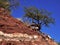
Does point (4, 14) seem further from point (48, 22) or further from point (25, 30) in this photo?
point (48, 22)

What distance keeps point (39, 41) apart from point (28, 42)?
4.05ft

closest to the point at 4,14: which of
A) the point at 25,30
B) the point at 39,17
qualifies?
the point at 25,30

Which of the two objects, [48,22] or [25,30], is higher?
[48,22]

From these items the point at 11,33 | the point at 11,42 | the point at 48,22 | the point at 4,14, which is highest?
the point at 48,22

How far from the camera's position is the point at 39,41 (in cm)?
1609

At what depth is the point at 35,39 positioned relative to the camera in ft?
52.3

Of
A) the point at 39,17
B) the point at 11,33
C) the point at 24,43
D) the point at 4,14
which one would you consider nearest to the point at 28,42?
the point at 24,43

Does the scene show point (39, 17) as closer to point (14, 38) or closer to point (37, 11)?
point (37, 11)

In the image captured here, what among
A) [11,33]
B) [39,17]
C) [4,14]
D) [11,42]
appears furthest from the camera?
[39,17]

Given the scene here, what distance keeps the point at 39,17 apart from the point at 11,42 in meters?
42.1

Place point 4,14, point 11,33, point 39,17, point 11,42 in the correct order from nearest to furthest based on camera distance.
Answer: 1. point 11,42
2. point 11,33
3. point 4,14
4. point 39,17

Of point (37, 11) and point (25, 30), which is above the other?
point (37, 11)

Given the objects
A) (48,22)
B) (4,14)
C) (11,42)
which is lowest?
(11,42)

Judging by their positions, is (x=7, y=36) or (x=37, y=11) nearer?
(x=7, y=36)
